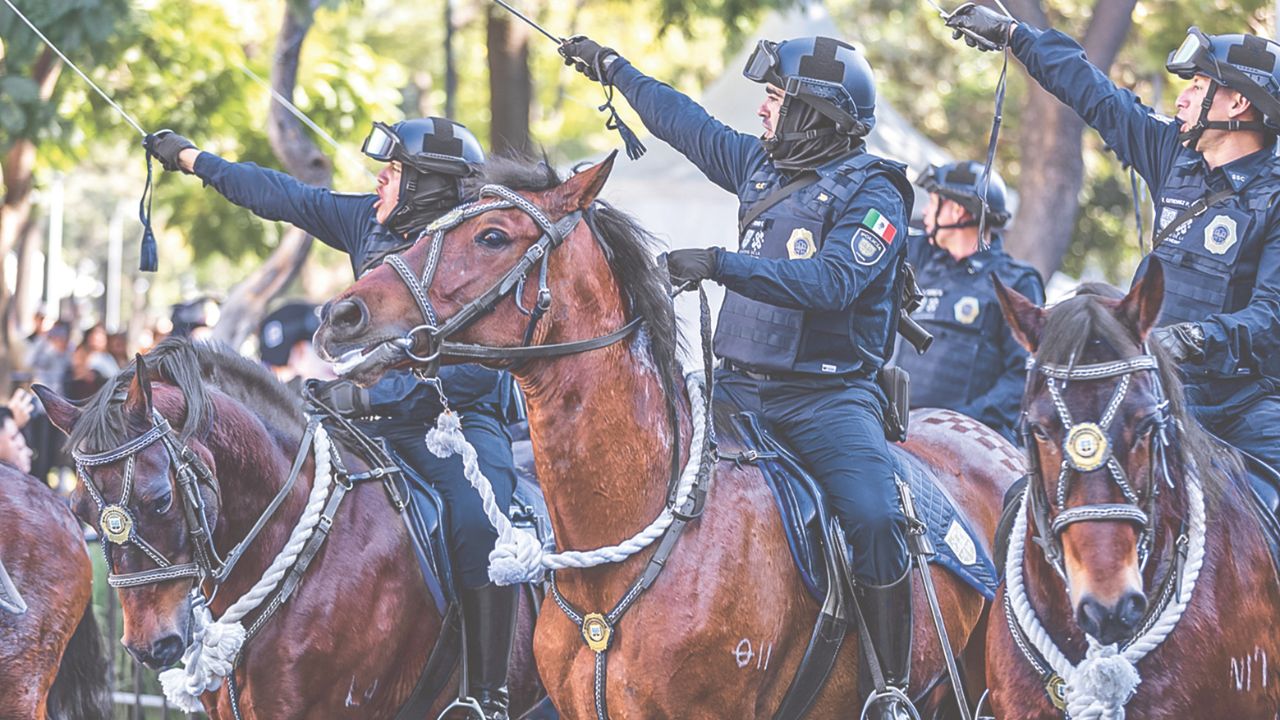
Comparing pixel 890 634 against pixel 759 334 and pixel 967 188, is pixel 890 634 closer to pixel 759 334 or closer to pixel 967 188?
pixel 759 334

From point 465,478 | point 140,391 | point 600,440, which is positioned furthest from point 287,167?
point 600,440

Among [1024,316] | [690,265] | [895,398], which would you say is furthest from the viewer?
[895,398]

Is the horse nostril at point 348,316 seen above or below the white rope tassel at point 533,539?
above

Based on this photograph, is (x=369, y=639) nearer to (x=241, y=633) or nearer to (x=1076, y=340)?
(x=241, y=633)

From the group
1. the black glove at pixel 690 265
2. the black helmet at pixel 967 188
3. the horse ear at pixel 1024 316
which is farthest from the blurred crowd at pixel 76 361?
the black helmet at pixel 967 188

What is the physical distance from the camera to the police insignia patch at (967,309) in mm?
9234

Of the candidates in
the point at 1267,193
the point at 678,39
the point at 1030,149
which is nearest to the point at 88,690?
the point at 1267,193

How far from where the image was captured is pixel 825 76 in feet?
18.9

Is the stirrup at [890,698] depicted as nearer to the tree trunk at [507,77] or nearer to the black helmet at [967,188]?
the black helmet at [967,188]

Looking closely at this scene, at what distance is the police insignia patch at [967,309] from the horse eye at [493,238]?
16.3ft

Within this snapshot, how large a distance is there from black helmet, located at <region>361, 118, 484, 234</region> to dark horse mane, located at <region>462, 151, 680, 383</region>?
1599 millimetres

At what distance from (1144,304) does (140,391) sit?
11.1ft

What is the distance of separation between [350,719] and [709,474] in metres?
1.84

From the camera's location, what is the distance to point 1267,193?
5.30 meters
